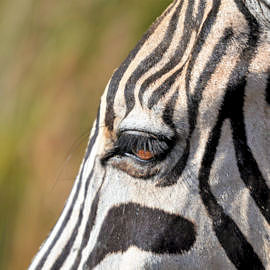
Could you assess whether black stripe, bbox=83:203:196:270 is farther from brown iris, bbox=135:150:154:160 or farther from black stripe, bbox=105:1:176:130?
black stripe, bbox=105:1:176:130

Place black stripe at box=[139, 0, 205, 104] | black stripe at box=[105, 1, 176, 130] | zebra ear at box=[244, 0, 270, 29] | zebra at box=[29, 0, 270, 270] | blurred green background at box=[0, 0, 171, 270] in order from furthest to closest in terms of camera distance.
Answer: blurred green background at box=[0, 0, 171, 270], black stripe at box=[105, 1, 176, 130], black stripe at box=[139, 0, 205, 104], zebra at box=[29, 0, 270, 270], zebra ear at box=[244, 0, 270, 29]

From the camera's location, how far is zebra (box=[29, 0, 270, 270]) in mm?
1932

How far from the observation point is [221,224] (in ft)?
6.46

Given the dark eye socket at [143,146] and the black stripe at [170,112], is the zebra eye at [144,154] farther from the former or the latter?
the black stripe at [170,112]

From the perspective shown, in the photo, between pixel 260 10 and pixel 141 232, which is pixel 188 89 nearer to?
pixel 260 10

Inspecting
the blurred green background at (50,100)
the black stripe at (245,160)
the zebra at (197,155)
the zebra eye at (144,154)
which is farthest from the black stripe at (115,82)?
the blurred green background at (50,100)

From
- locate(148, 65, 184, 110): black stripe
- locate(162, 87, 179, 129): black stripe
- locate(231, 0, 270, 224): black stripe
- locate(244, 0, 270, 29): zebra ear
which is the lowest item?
locate(231, 0, 270, 224): black stripe

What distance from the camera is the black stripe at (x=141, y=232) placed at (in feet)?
6.54

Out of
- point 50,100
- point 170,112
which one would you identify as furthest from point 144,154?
point 50,100

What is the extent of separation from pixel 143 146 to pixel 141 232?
0.96ft

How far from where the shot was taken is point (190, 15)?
2.11 m

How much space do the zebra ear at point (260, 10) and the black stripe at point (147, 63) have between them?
37cm

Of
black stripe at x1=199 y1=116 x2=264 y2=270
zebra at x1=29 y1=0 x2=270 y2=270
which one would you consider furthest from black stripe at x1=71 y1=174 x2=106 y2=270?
black stripe at x1=199 y1=116 x2=264 y2=270

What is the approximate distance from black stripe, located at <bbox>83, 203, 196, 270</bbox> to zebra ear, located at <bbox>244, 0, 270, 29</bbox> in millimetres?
681
